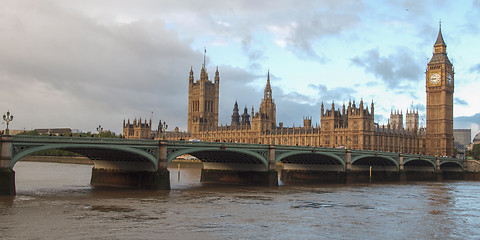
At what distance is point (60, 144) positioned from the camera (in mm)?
43344

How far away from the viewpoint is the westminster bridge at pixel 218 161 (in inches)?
1663

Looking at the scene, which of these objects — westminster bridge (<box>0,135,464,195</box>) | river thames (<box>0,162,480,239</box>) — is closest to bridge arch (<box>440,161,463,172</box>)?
westminster bridge (<box>0,135,464,195</box>)

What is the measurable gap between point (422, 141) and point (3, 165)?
11768cm

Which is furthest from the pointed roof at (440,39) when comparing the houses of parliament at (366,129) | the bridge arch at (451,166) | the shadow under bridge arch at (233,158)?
the shadow under bridge arch at (233,158)

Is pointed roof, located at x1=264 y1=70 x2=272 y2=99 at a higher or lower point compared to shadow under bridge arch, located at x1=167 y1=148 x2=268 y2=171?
higher

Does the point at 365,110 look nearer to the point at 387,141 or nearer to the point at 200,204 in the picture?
the point at 387,141

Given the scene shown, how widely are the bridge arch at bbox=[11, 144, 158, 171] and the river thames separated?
3.49 m

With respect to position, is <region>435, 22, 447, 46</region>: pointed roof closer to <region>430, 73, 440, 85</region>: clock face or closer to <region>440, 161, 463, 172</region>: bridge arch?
<region>430, 73, 440, 85</region>: clock face

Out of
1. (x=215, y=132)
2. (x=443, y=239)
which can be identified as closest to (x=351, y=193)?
(x=443, y=239)

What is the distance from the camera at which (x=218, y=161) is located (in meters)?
68.8

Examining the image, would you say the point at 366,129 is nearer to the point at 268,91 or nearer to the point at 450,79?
the point at 450,79

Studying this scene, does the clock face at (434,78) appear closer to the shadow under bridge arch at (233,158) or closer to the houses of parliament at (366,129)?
the houses of parliament at (366,129)

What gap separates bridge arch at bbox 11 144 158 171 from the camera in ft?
137

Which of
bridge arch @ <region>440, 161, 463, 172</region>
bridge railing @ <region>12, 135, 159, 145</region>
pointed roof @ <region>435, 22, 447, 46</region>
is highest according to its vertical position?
pointed roof @ <region>435, 22, 447, 46</region>
